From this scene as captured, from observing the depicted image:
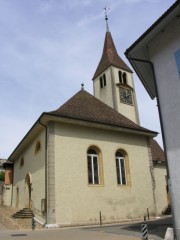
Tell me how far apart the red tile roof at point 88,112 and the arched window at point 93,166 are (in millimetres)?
2129

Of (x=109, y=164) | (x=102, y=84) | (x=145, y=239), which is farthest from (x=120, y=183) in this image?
(x=102, y=84)

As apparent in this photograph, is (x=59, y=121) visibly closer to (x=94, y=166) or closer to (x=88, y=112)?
(x=88, y=112)

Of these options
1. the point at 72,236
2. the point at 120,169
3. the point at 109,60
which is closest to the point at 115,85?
the point at 109,60

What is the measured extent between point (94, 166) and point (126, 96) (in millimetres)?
16214

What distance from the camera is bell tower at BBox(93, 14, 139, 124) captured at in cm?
3145

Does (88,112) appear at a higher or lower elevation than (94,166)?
higher

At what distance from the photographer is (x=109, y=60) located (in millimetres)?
35000

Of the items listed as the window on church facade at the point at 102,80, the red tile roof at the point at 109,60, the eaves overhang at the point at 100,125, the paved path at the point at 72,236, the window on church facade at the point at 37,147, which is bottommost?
the paved path at the point at 72,236

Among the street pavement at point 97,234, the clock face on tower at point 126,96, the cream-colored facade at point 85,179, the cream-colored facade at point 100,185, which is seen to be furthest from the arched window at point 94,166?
the clock face on tower at point 126,96

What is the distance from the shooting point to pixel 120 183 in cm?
1841

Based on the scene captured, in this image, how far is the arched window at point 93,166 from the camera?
56.8 ft

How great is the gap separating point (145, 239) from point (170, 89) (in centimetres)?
494

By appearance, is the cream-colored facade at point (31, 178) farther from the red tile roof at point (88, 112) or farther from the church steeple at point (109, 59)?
the church steeple at point (109, 59)

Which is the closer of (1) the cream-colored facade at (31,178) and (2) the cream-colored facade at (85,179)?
(2) the cream-colored facade at (85,179)
